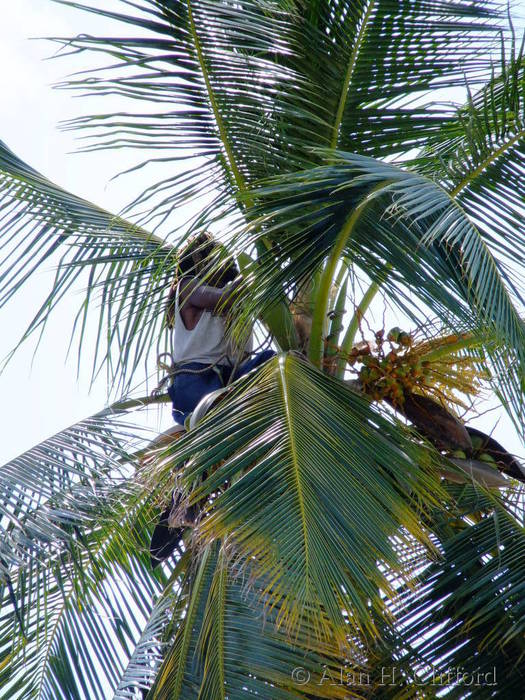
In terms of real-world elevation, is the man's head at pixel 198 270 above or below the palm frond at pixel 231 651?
above

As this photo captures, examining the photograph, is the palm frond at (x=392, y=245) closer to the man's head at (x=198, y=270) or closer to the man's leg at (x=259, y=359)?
the man's leg at (x=259, y=359)

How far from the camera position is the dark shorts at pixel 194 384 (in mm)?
4707

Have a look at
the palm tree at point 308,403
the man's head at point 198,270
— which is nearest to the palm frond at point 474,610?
the palm tree at point 308,403

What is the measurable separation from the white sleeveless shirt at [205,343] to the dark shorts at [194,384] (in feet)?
0.12

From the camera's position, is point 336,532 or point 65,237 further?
point 65,237

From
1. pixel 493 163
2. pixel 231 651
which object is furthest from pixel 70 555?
pixel 493 163

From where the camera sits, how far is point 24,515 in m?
3.86

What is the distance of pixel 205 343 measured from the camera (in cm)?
480

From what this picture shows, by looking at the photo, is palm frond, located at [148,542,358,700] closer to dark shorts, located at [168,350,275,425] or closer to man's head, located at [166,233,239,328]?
dark shorts, located at [168,350,275,425]

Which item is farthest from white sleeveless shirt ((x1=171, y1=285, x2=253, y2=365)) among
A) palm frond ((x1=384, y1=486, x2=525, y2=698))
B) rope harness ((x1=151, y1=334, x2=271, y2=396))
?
palm frond ((x1=384, y1=486, x2=525, y2=698))

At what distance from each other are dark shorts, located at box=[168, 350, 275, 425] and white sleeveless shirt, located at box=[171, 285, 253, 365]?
0.12ft

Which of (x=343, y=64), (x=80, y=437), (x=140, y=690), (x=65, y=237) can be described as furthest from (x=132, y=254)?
(x=140, y=690)

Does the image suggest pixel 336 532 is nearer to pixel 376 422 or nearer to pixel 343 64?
pixel 376 422

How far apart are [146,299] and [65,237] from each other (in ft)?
2.23
